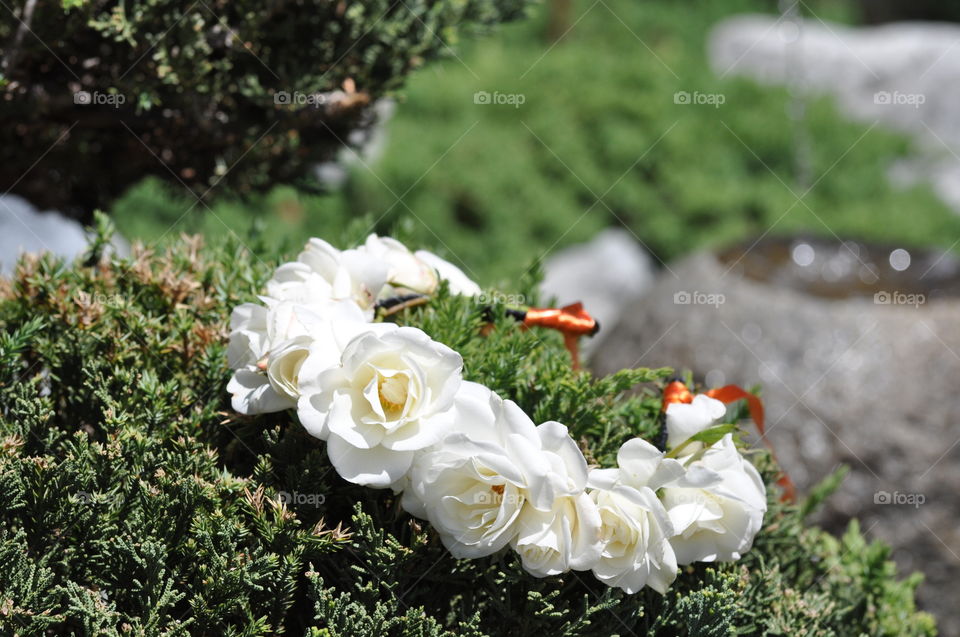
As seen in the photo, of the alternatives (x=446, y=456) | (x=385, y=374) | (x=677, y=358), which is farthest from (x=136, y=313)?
(x=677, y=358)

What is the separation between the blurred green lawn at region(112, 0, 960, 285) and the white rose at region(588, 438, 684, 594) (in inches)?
210

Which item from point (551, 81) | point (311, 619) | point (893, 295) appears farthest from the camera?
point (551, 81)

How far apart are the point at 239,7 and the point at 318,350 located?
1.25 m

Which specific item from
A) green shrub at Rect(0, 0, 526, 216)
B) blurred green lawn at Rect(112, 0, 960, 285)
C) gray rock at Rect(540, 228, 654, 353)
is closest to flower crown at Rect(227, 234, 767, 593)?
green shrub at Rect(0, 0, 526, 216)

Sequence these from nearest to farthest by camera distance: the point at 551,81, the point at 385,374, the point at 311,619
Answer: the point at 385,374 < the point at 311,619 < the point at 551,81

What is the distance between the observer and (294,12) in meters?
2.68

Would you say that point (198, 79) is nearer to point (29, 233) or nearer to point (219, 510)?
point (29, 233)

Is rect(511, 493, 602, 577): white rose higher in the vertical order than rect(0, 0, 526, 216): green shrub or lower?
lower

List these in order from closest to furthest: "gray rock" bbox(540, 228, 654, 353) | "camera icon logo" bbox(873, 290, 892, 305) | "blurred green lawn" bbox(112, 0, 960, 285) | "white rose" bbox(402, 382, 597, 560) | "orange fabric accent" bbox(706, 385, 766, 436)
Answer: "white rose" bbox(402, 382, 597, 560) → "orange fabric accent" bbox(706, 385, 766, 436) → "camera icon logo" bbox(873, 290, 892, 305) → "gray rock" bbox(540, 228, 654, 353) → "blurred green lawn" bbox(112, 0, 960, 285)

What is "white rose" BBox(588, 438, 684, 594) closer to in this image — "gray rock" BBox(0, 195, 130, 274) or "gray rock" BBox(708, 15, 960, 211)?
"gray rock" BBox(0, 195, 130, 274)

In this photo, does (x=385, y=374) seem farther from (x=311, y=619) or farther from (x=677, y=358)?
(x=677, y=358)

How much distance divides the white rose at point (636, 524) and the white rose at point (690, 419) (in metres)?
0.14

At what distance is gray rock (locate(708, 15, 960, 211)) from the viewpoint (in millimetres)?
9031

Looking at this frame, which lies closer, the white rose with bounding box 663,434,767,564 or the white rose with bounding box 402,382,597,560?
the white rose with bounding box 402,382,597,560
